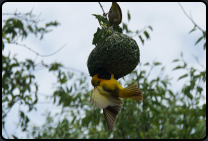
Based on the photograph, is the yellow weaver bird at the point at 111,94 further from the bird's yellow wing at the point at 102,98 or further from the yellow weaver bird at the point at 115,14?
the yellow weaver bird at the point at 115,14

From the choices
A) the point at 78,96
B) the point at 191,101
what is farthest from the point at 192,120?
the point at 78,96

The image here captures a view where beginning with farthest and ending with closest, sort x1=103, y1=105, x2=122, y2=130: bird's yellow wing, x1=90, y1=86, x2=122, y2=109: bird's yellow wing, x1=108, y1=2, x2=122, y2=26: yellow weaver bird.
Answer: x1=108, y1=2, x2=122, y2=26: yellow weaver bird → x1=103, y1=105, x2=122, y2=130: bird's yellow wing → x1=90, y1=86, x2=122, y2=109: bird's yellow wing

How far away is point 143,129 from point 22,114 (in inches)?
95.0

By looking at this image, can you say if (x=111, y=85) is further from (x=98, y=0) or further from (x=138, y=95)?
(x=98, y=0)

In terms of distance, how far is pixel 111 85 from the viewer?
7.06ft

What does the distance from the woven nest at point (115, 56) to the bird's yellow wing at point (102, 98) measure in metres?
0.24

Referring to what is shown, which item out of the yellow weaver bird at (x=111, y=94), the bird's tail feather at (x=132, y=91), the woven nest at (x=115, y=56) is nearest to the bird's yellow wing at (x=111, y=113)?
the yellow weaver bird at (x=111, y=94)

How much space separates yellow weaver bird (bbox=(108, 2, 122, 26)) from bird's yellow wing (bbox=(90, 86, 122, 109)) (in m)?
0.76

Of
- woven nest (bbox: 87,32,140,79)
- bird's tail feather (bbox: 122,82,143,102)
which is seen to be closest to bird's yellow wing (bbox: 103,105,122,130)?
bird's tail feather (bbox: 122,82,143,102)

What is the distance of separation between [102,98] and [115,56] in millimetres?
433

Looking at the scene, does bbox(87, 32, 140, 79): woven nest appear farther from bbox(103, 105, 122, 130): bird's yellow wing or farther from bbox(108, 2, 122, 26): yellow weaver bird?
bbox(103, 105, 122, 130): bird's yellow wing

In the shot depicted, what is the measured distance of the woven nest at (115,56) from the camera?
2.17m

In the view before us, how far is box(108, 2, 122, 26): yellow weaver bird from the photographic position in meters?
2.37

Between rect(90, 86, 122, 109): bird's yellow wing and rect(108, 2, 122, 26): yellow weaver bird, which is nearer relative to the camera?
rect(90, 86, 122, 109): bird's yellow wing
